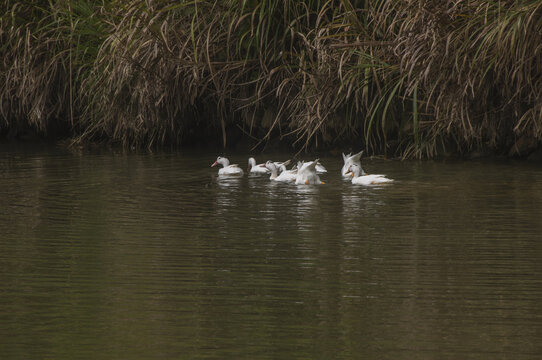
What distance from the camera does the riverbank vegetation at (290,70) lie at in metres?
11.2

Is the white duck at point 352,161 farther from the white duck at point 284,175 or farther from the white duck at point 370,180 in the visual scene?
the white duck at point 284,175

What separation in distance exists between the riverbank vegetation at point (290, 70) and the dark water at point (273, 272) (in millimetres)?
1508

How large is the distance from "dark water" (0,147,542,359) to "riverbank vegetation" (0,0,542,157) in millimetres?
1508

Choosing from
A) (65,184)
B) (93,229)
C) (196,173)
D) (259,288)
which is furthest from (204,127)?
(259,288)

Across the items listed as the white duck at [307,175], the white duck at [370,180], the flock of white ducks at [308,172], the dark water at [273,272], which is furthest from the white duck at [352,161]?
the dark water at [273,272]

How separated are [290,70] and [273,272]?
807 centimetres

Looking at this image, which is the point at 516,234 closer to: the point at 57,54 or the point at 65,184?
the point at 65,184

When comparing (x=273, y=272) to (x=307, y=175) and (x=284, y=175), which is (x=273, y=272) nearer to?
(x=307, y=175)

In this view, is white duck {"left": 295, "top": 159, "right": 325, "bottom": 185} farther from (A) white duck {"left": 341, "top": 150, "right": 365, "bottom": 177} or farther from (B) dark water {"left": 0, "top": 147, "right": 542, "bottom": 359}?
(A) white duck {"left": 341, "top": 150, "right": 365, "bottom": 177}

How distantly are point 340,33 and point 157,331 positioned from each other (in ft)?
26.3

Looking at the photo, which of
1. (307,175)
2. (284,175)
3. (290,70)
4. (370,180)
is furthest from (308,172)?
(290,70)

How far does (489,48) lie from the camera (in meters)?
11.2

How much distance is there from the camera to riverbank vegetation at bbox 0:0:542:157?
1123cm

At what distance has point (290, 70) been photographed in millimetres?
13664
